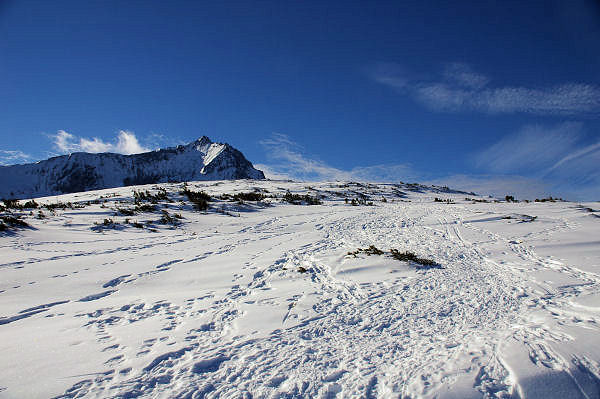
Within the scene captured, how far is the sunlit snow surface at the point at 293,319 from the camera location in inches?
99.4

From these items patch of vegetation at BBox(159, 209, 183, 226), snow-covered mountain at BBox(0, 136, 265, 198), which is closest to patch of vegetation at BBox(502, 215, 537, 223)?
patch of vegetation at BBox(159, 209, 183, 226)

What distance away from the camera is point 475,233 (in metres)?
9.56

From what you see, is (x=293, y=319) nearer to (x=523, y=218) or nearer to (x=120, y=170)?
(x=523, y=218)

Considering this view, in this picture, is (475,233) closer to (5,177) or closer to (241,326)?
(241,326)

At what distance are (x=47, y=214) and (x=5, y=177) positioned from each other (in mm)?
114939

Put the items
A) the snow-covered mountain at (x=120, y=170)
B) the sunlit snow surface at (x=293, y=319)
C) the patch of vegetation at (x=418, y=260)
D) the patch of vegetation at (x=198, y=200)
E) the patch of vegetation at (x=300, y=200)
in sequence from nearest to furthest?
the sunlit snow surface at (x=293, y=319)
the patch of vegetation at (x=418, y=260)
the patch of vegetation at (x=198, y=200)
the patch of vegetation at (x=300, y=200)
the snow-covered mountain at (x=120, y=170)

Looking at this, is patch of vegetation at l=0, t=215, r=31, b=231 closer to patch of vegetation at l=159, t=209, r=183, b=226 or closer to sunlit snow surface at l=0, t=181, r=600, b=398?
sunlit snow surface at l=0, t=181, r=600, b=398

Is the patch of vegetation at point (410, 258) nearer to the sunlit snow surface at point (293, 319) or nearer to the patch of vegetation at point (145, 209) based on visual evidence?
the sunlit snow surface at point (293, 319)

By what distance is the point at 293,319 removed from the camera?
12.5 feet

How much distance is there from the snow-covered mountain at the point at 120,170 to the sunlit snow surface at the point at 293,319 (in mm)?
90718

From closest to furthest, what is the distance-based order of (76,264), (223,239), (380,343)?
(380,343), (76,264), (223,239)

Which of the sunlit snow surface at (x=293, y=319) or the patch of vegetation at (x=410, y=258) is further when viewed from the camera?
the patch of vegetation at (x=410, y=258)

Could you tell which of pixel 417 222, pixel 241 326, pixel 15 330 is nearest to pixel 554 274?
pixel 241 326

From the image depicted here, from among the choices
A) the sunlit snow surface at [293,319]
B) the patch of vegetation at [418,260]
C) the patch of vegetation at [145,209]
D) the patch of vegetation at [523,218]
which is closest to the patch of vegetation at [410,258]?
the patch of vegetation at [418,260]
